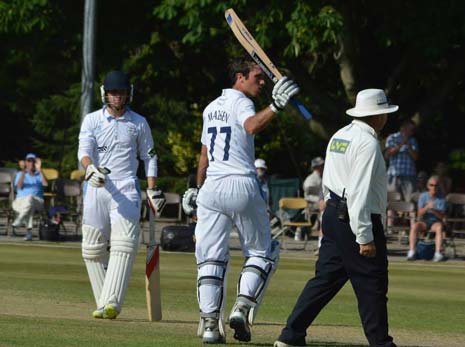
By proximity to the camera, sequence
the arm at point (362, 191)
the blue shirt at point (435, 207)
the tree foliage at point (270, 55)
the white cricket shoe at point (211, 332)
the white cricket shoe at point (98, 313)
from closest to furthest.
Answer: the arm at point (362, 191) < the white cricket shoe at point (211, 332) < the white cricket shoe at point (98, 313) < the blue shirt at point (435, 207) < the tree foliage at point (270, 55)

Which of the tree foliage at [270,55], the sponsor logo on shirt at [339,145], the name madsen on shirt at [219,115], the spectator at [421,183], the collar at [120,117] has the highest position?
the tree foliage at [270,55]

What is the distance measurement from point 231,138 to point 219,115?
18 centimetres

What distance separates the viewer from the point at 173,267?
1852cm

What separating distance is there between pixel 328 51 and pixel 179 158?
721 centimetres

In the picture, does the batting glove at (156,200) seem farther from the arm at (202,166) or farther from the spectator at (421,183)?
the spectator at (421,183)

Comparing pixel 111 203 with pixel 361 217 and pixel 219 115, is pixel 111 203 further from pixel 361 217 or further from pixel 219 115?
pixel 361 217

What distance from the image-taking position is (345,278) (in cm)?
923

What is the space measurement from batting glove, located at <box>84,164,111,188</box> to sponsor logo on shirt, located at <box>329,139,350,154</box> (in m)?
2.63

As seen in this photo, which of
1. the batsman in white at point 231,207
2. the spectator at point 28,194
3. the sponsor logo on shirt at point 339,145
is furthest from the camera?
the spectator at point 28,194

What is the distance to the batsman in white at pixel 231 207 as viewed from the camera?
962 centimetres

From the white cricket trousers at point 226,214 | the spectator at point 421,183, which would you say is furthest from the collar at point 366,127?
the spectator at point 421,183

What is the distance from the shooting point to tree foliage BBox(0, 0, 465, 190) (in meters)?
23.8

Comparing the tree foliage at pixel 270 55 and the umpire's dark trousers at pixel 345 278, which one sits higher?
the tree foliage at pixel 270 55

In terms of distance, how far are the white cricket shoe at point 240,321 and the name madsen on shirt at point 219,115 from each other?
4.18 ft
